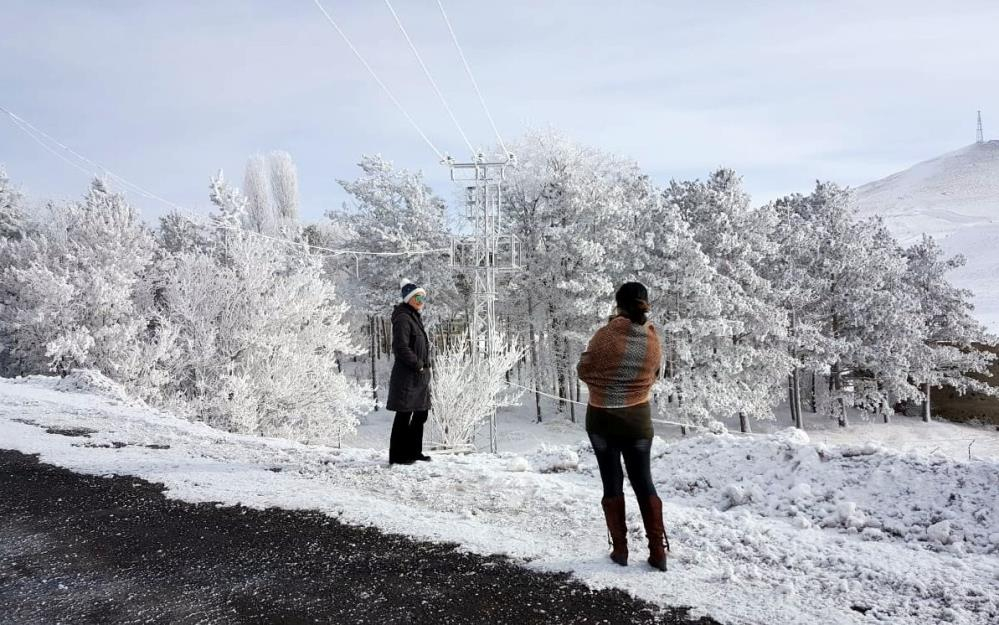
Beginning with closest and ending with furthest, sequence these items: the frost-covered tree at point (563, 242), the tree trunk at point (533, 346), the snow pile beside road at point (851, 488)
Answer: the snow pile beside road at point (851, 488) → the frost-covered tree at point (563, 242) → the tree trunk at point (533, 346)

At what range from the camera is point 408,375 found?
6.93 m

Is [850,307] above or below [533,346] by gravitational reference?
above

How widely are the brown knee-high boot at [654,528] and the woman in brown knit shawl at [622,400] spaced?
5cm

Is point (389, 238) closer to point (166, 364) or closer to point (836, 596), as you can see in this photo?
point (166, 364)

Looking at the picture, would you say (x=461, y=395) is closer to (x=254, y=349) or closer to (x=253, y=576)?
(x=254, y=349)

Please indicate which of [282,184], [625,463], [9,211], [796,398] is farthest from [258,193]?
Answer: [625,463]

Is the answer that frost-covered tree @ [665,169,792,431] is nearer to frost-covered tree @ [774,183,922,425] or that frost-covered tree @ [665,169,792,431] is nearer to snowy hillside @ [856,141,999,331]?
frost-covered tree @ [774,183,922,425]

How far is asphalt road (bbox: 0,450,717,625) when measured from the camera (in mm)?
3490

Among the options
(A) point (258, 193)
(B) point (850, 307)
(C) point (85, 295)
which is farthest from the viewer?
(A) point (258, 193)

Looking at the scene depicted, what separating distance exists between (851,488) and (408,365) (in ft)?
14.6

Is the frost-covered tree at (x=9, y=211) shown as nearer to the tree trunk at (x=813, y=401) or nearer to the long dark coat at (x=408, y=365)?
the long dark coat at (x=408, y=365)

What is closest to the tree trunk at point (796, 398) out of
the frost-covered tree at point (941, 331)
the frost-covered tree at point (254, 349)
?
the frost-covered tree at point (941, 331)

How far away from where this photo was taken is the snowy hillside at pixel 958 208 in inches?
2272

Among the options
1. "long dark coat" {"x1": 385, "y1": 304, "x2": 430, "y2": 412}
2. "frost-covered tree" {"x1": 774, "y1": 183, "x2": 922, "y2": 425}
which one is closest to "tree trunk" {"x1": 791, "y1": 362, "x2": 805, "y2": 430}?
"frost-covered tree" {"x1": 774, "y1": 183, "x2": 922, "y2": 425}
